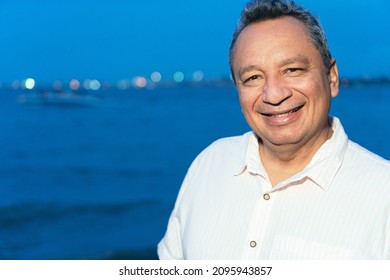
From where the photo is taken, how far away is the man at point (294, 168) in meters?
1.92

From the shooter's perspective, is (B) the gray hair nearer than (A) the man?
No

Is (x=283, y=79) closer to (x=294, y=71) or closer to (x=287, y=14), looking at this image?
(x=294, y=71)

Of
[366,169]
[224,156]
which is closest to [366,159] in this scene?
[366,169]

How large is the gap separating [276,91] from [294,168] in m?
0.30

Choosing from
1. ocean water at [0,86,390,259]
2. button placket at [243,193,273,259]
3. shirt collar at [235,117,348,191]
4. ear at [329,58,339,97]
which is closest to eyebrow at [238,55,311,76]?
ear at [329,58,339,97]

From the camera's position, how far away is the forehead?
Answer: 6.53 ft

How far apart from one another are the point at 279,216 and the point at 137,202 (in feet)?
32.2

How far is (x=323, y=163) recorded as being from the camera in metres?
2.03

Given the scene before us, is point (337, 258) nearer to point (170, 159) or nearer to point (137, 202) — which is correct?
point (137, 202)

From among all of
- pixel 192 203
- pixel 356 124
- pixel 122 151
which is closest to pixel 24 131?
pixel 122 151

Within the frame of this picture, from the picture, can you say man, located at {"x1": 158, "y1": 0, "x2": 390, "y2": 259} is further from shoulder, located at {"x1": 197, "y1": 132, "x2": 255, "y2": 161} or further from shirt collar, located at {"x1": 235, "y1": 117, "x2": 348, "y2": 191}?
shoulder, located at {"x1": 197, "y1": 132, "x2": 255, "y2": 161}

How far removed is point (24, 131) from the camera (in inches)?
1174

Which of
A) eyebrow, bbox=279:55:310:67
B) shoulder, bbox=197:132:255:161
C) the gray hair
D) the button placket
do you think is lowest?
the button placket

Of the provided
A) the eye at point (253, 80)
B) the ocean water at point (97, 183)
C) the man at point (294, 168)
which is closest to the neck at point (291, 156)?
the man at point (294, 168)
